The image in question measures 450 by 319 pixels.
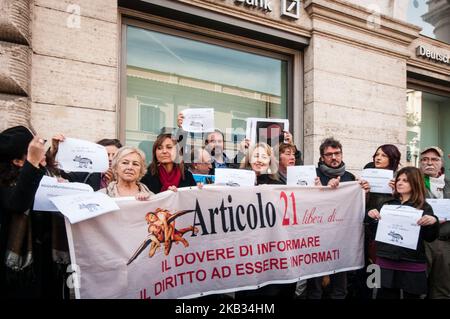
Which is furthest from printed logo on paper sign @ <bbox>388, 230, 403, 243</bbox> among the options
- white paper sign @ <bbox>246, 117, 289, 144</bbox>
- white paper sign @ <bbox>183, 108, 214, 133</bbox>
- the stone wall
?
the stone wall

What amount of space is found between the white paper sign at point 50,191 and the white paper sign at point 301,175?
2.02m

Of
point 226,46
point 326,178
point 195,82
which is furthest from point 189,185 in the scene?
point 226,46

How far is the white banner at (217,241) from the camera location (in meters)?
2.83

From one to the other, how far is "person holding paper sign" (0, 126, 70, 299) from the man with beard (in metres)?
2.55

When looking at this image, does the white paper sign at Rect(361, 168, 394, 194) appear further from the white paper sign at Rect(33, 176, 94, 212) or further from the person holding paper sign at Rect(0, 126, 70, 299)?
the person holding paper sign at Rect(0, 126, 70, 299)

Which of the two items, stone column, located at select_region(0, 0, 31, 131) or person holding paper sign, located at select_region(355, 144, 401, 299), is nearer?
person holding paper sign, located at select_region(355, 144, 401, 299)

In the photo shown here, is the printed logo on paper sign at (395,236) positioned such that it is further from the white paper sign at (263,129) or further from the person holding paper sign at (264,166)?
the white paper sign at (263,129)

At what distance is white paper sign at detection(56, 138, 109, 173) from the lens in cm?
312

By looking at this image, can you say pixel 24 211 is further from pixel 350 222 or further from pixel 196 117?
pixel 350 222

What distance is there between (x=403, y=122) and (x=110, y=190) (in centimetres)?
648

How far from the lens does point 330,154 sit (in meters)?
4.20
